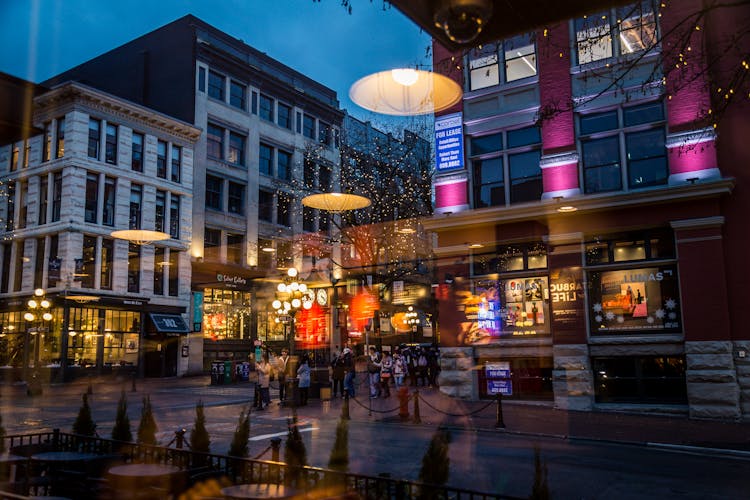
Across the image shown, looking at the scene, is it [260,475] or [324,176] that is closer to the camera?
[260,475]

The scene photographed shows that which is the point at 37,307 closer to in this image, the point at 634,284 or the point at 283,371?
→ the point at 283,371

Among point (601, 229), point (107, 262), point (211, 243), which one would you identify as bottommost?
point (601, 229)

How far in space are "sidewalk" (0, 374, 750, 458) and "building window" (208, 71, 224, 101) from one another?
2328 centimetres

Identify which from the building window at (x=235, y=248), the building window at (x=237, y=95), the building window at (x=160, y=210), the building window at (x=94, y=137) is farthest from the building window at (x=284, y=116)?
the building window at (x=94, y=137)

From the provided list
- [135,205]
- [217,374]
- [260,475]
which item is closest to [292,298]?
[217,374]

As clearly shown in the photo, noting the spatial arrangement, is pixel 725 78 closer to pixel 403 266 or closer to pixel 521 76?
pixel 521 76

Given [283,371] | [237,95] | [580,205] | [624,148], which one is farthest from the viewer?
[237,95]

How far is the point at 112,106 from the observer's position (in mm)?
36719

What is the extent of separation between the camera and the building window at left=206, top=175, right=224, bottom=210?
4312 cm

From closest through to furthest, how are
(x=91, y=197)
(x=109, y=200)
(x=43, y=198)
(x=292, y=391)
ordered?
(x=292, y=391) → (x=91, y=197) → (x=43, y=198) → (x=109, y=200)

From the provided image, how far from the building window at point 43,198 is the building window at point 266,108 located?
1641cm

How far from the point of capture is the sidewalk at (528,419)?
14.0 m

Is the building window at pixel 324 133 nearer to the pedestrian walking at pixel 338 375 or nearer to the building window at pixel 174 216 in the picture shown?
the building window at pixel 174 216

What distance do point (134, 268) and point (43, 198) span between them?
255 inches
